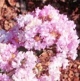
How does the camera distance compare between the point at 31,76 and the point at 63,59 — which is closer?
the point at 31,76

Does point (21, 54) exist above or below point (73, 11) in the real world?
below

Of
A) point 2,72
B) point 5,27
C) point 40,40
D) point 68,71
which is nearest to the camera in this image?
point 40,40

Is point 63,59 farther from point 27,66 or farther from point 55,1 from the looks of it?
point 55,1

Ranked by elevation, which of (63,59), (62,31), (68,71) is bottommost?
(68,71)

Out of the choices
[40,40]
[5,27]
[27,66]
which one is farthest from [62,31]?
[5,27]

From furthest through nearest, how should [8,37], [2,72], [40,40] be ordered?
[2,72] < [8,37] < [40,40]

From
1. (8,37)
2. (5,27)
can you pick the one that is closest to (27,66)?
(8,37)
